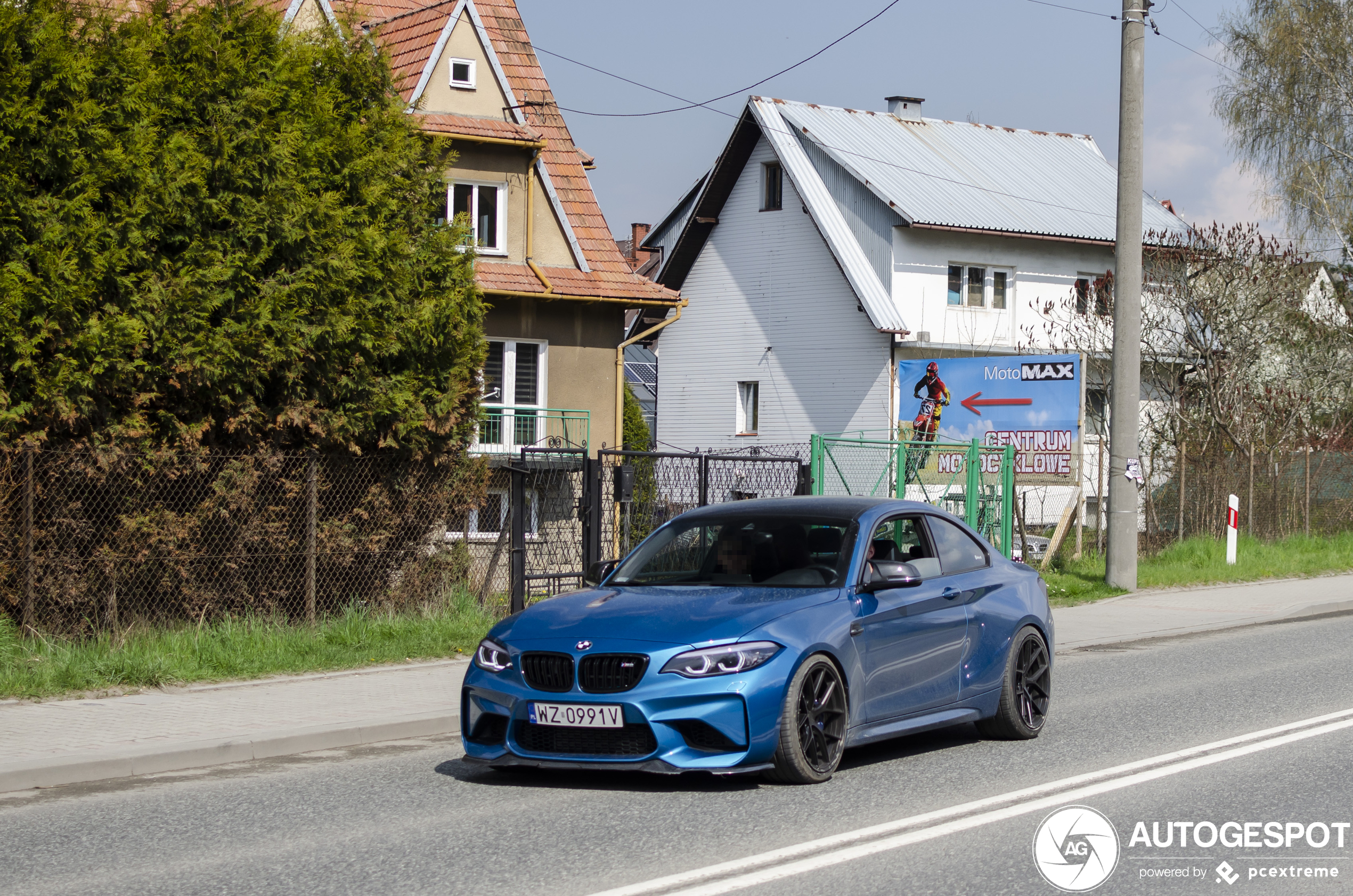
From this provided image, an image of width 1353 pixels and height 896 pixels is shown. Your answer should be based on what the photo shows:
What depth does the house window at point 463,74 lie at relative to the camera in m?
25.0

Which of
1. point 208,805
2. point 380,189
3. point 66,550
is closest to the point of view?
point 208,805

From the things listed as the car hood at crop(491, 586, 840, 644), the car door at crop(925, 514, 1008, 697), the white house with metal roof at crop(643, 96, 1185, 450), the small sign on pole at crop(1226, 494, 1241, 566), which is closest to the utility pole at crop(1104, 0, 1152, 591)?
the small sign on pole at crop(1226, 494, 1241, 566)

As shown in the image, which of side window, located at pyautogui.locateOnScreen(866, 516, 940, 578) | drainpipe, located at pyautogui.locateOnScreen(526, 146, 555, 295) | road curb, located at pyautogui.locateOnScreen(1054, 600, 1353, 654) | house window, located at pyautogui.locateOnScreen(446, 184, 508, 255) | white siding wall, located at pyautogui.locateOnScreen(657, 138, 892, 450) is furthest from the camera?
white siding wall, located at pyautogui.locateOnScreen(657, 138, 892, 450)

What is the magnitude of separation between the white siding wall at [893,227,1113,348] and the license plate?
28.4 meters

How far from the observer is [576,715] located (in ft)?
24.5

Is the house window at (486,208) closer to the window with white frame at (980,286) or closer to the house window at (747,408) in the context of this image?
the house window at (747,408)

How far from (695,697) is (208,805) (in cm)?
248

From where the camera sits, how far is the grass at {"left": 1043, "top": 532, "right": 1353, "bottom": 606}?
64.6 feet

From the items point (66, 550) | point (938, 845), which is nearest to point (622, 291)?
point (66, 550)

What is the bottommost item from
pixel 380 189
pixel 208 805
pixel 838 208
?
pixel 208 805

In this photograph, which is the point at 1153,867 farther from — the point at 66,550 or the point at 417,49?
the point at 417,49

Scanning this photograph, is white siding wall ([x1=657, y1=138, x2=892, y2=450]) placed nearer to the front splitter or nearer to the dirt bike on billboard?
the dirt bike on billboard

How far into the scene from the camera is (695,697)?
24.1ft

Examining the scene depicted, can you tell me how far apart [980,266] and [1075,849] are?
3115 cm
